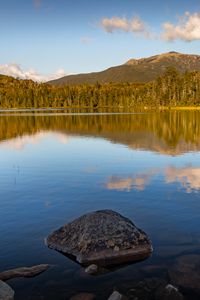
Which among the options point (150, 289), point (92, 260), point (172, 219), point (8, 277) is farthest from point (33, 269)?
point (172, 219)

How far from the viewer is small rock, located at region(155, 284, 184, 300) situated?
1378 cm

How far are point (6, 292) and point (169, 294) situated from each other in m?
5.90

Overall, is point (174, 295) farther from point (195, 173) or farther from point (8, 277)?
point (195, 173)

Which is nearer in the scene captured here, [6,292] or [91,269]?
[6,292]

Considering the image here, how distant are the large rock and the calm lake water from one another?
62 cm

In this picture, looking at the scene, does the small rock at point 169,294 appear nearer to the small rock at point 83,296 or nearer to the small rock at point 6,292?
the small rock at point 83,296

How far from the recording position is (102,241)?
17766 millimetres

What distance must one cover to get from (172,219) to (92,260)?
24.1 ft

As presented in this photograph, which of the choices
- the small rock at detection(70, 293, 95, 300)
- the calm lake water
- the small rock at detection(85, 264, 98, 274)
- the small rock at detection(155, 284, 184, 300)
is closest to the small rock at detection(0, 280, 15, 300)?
the calm lake water

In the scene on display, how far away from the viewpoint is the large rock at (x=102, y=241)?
17278 millimetres

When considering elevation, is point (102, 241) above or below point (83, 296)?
above

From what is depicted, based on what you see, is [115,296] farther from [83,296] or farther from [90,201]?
[90,201]

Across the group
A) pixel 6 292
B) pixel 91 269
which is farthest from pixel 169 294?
pixel 6 292

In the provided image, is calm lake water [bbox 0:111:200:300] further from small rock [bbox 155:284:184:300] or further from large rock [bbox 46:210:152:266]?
small rock [bbox 155:284:184:300]
